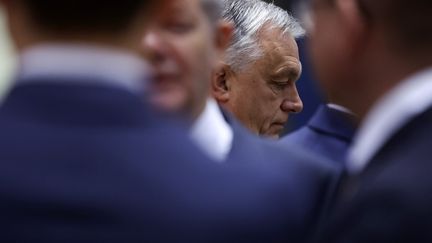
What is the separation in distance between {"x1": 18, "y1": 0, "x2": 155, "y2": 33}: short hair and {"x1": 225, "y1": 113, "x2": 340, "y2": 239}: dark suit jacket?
0.30m

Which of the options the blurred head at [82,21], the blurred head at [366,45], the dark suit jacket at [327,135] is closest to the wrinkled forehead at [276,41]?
the dark suit jacket at [327,135]

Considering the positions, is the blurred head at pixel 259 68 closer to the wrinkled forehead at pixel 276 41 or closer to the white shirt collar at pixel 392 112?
the wrinkled forehead at pixel 276 41

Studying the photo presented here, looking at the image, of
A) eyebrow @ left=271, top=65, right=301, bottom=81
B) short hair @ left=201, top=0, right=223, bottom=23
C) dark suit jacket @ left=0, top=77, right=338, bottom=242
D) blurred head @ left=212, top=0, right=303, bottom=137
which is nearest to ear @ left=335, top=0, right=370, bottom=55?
dark suit jacket @ left=0, top=77, right=338, bottom=242

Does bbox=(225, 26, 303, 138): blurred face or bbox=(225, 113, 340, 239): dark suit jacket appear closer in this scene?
bbox=(225, 113, 340, 239): dark suit jacket

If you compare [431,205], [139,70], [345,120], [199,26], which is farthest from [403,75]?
[345,120]

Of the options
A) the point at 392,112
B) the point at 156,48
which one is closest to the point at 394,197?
the point at 392,112

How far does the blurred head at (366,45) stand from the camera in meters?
1.63

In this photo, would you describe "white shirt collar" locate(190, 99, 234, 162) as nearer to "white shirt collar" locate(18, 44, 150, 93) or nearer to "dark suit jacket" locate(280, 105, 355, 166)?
"dark suit jacket" locate(280, 105, 355, 166)

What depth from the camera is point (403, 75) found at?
5.38ft

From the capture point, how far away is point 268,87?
13.1 ft

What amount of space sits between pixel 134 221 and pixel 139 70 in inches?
7.7

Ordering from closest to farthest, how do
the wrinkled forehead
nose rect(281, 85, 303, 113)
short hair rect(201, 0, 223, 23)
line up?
short hair rect(201, 0, 223, 23), the wrinkled forehead, nose rect(281, 85, 303, 113)

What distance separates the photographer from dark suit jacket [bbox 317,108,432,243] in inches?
58.4

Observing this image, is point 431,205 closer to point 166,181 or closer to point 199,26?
point 166,181
